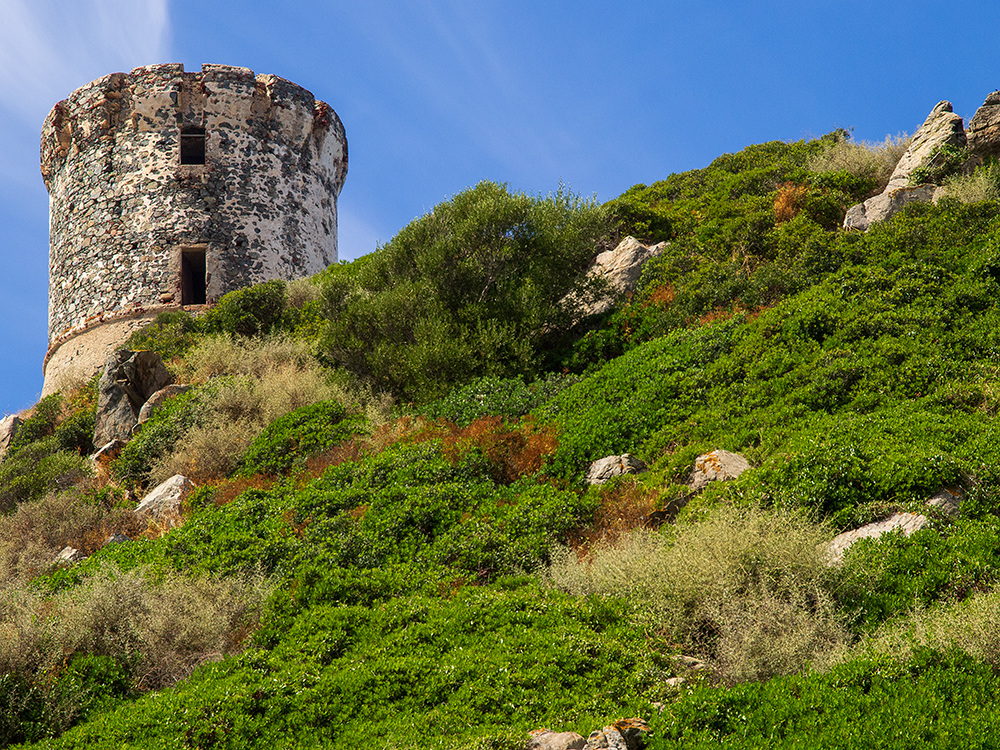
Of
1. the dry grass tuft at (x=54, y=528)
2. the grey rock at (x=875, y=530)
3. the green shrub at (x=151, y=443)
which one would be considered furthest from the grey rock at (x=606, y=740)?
the green shrub at (x=151, y=443)

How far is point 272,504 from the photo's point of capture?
1043cm

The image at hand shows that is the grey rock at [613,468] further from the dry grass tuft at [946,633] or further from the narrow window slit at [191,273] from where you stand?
the narrow window slit at [191,273]

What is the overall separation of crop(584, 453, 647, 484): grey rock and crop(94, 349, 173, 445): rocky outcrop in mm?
9898

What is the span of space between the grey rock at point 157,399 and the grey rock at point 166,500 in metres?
3.21

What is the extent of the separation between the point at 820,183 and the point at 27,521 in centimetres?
1688

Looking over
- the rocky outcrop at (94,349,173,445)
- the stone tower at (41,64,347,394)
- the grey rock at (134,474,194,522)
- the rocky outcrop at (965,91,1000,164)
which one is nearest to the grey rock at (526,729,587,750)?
the grey rock at (134,474,194,522)

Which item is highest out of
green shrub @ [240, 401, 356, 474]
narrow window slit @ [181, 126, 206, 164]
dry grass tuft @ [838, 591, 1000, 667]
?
narrow window slit @ [181, 126, 206, 164]

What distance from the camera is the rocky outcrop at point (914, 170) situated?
1488cm

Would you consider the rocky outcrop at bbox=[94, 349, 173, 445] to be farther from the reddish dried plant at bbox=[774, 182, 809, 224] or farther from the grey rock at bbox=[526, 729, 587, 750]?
the reddish dried plant at bbox=[774, 182, 809, 224]

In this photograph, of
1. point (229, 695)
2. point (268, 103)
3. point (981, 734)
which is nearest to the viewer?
point (981, 734)

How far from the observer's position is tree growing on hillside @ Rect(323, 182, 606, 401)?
1421 centimetres

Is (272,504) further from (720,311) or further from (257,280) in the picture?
(257,280)

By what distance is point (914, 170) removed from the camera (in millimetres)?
16250

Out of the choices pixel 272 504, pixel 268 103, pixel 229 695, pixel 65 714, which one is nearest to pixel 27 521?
pixel 272 504
